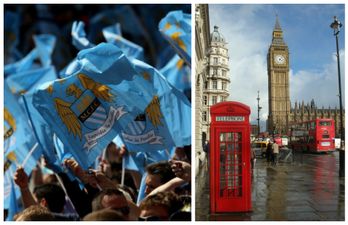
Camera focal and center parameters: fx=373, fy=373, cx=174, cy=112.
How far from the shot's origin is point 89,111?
560 cm

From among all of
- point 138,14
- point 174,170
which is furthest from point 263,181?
point 138,14

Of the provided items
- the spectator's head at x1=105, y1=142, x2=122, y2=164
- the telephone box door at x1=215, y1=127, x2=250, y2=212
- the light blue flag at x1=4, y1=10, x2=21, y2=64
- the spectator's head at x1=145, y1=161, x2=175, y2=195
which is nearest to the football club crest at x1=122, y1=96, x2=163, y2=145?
the spectator's head at x1=105, y1=142, x2=122, y2=164

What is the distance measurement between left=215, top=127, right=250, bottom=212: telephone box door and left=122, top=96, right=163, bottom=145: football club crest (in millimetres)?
1010

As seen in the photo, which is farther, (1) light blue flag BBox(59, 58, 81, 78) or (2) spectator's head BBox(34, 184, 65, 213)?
(2) spectator's head BBox(34, 184, 65, 213)

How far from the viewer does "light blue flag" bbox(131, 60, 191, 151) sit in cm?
568

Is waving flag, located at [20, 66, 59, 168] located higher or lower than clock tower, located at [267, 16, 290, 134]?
lower

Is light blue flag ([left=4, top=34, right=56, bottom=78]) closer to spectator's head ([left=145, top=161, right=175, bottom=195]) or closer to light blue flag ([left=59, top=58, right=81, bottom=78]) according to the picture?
light blue flag ([left=59, top=58, right=81, bottom=78])

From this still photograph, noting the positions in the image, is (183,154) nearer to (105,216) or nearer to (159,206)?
(159,206)

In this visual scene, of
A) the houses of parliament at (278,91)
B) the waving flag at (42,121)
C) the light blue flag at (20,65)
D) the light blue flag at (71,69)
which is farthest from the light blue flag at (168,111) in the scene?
the houses of parliament at (278,91)

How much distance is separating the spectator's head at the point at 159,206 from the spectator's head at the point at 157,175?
149 millimetres

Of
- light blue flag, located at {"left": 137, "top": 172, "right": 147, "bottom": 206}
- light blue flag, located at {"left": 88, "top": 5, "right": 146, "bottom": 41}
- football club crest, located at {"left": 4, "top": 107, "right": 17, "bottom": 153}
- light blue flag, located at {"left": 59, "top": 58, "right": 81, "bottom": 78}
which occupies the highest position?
light blue flag, located at {"left": 88, "top": 5, "right": 146, "bottom": 41}

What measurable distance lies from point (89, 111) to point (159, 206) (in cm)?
181

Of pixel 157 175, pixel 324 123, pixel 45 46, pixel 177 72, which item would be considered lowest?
pixel 157 175

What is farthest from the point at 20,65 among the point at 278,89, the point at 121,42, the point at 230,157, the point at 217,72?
the point at 278,89
